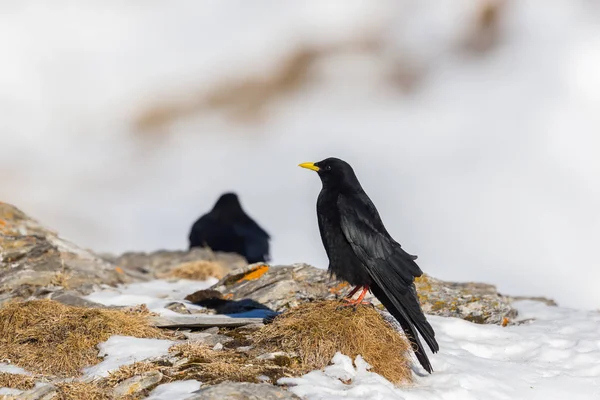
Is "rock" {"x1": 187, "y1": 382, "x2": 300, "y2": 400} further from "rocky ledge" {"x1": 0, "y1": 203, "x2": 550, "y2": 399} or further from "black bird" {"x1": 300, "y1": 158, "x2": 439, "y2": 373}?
"black bird" {"x1": 300, "y1": 158, "x2": 439, "y2": 373}

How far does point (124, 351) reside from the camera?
695cm

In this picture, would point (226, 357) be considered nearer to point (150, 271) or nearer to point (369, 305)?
point (369, 305)

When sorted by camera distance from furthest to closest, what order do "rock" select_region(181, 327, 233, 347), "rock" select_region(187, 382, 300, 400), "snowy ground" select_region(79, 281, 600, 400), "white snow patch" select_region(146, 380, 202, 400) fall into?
"rock" select_region(181, 327, 233, 347) < "snowy ground" select_region(79, 281, 600, 400) < "white snow patch" select_region(146, 380, 202, 400) < "rock" select_region(187, 382, 300, 400)

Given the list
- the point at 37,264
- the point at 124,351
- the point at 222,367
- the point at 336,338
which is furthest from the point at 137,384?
the point at 37,264

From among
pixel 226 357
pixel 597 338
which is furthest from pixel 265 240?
pixel 226 357

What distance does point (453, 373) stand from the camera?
713 cm

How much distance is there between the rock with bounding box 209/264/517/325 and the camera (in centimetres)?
965

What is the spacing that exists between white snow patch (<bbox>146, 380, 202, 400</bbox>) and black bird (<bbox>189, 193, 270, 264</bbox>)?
41.4 ft

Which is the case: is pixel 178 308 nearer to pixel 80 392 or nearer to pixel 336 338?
pixel 336 338

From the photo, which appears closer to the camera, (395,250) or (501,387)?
(501,387)

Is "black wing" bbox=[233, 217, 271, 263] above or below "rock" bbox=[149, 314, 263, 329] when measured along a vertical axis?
above

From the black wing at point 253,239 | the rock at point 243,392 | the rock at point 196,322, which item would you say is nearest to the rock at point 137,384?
the rock at point 243,392

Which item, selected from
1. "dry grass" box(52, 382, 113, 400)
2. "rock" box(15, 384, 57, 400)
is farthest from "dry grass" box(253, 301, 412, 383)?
"rock" box(15, 384, 57, 400)

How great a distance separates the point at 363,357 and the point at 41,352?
3.30m
